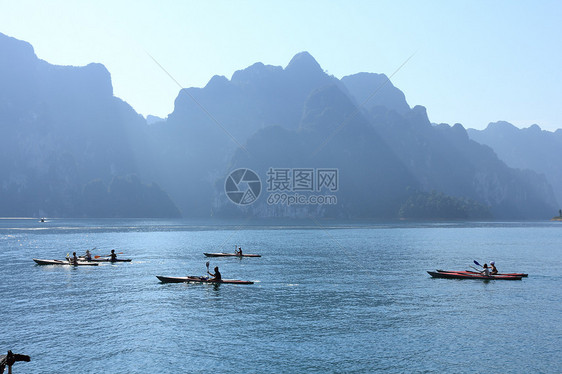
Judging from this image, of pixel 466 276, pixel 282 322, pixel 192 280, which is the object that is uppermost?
pixel 466 276

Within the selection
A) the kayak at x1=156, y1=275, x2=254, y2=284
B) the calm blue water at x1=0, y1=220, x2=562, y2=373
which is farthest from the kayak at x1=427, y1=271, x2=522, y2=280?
the kayak at x1=156, y1=275, x2=254, y2=284

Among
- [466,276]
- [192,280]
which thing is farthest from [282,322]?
[466,276]

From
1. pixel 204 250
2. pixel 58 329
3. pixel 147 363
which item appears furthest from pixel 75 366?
pixel 204 250

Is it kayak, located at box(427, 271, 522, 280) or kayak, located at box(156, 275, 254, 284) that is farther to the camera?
kayak, located at box(427, 271, 522, 280)

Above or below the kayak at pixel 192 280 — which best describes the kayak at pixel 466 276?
above

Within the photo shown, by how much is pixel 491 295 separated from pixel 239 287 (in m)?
24.7

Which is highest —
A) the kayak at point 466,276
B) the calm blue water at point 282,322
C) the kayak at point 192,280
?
the kayak at point 466,276

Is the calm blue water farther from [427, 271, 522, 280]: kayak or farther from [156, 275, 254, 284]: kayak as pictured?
[427, 271, 522, 280]: kayak

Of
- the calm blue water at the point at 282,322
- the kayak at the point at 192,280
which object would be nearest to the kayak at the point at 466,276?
the calm blue water at the point at 282,322

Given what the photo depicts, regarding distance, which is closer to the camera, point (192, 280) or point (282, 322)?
point (282, 322)

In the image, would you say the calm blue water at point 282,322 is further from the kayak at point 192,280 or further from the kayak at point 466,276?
the kayak at point 466,276

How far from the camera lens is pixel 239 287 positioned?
157 ft

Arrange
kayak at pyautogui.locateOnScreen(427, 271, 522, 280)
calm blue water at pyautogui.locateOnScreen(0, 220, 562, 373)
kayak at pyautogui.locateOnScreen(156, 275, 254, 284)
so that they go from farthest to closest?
kayak at pyautogui.locateOnScreen(427, 271, 522, 280) → kayak at pyautogui.locateOnScreen(156, 275, 254, 284) → calm blue water at pyautogui.locateOnScreen(0, 220, 562, 373)

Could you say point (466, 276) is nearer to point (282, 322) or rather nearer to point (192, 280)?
point (282, 322)
